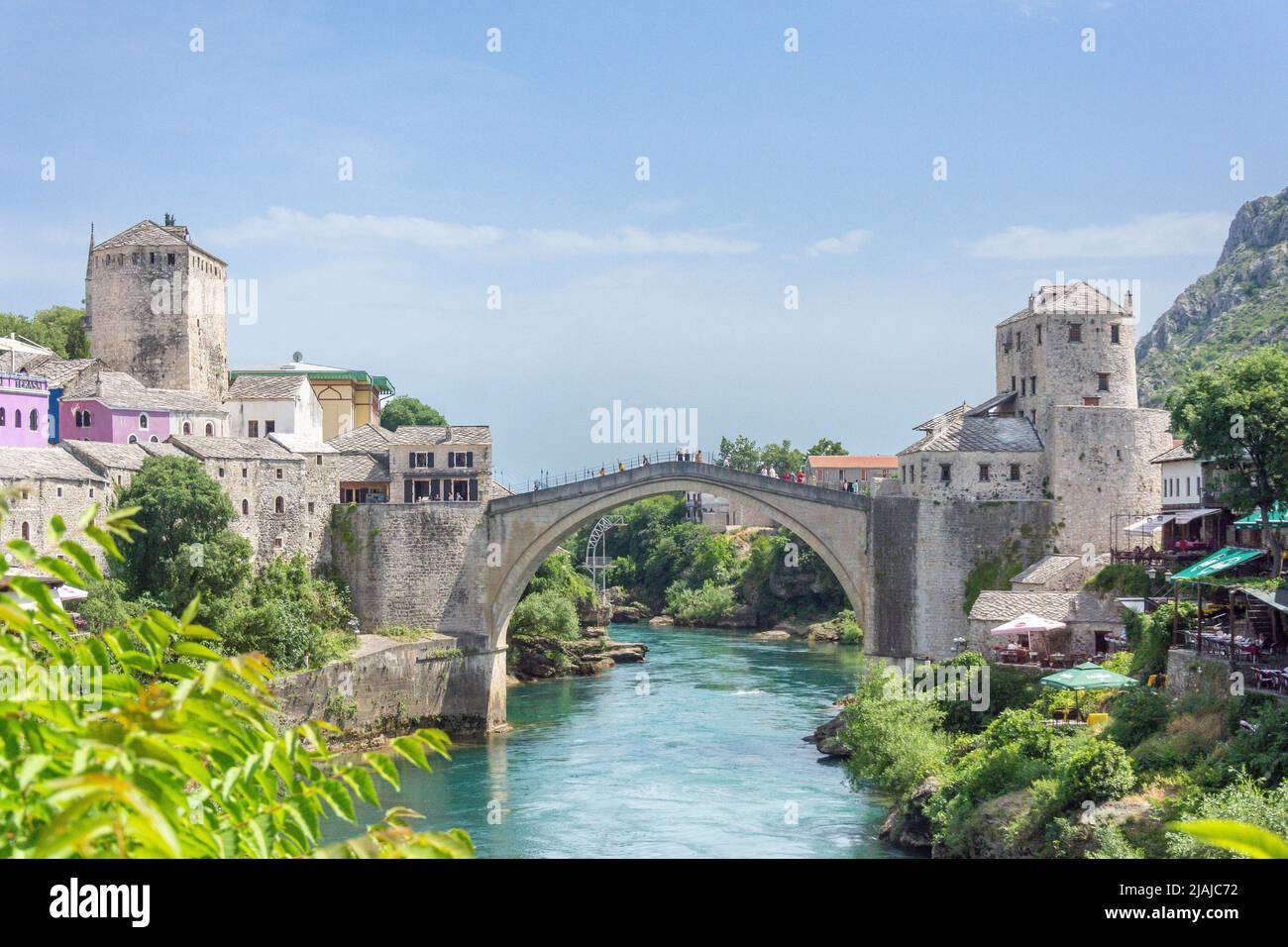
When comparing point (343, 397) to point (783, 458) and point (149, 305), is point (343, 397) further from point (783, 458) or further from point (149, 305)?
point (783, 458)

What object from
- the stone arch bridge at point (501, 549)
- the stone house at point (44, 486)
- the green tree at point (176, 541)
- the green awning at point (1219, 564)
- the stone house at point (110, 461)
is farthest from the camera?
the stone arch bridge at point (501, 549)

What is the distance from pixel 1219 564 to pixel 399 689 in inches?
902

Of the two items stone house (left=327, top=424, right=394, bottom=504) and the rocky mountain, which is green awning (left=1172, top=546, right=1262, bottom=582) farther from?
the rocky mountain

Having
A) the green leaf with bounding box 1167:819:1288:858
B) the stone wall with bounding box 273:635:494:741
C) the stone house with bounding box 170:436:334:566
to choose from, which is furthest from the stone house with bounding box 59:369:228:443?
the green leaf with bounding box 1167:819:1288:858

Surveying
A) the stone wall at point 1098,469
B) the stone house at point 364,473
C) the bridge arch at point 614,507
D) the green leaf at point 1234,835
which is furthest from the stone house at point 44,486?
the green leaf at point 1234,835

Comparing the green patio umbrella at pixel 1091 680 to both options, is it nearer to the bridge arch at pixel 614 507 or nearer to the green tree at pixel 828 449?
the bridge arch at pixel 614 507

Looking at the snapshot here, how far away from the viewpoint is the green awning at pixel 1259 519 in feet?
95.1

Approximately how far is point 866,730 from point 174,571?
19.0 m

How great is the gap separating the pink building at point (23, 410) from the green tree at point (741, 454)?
2290 inches

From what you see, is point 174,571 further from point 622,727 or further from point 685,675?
point 685,675

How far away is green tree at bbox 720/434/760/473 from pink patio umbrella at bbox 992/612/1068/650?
198 ft

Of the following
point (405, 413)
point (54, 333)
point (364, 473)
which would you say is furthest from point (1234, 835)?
point (405, 413)
